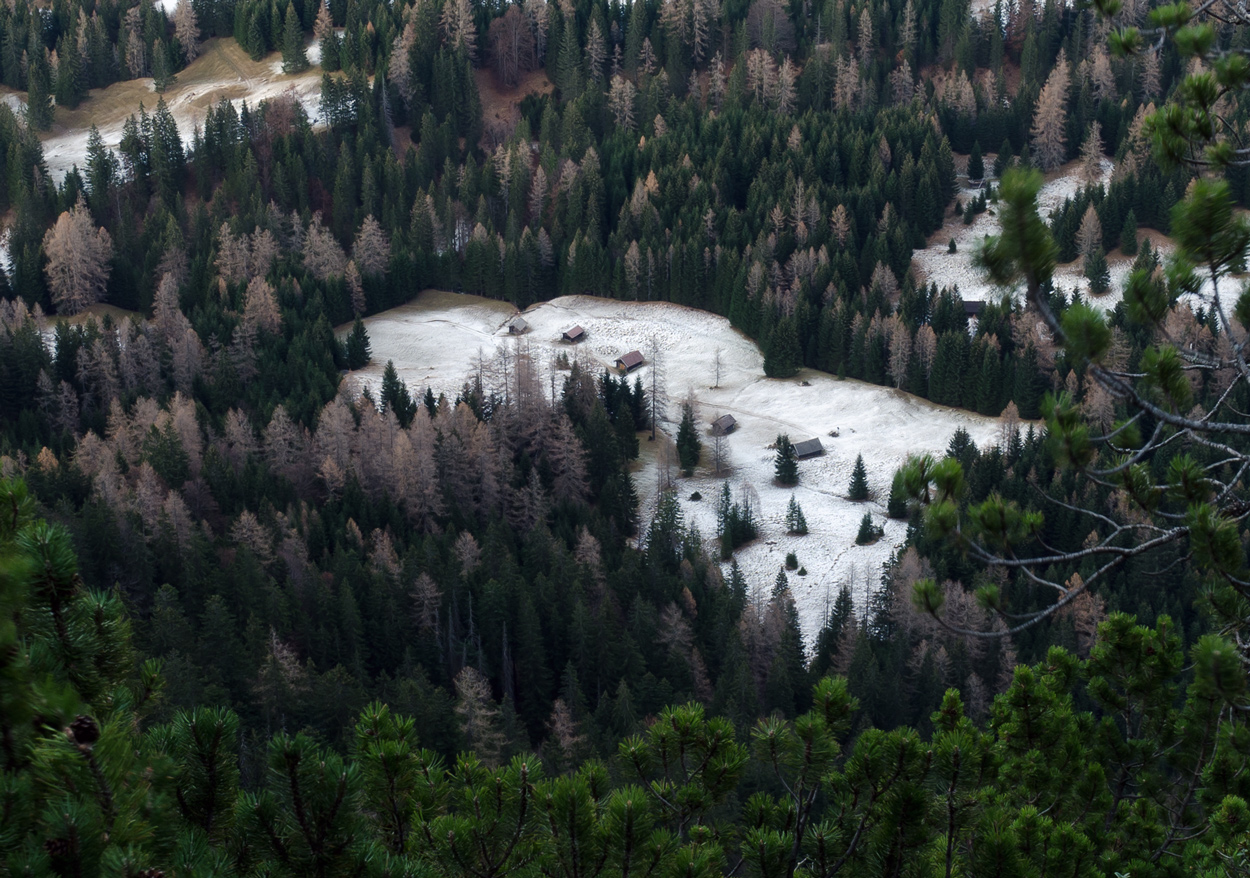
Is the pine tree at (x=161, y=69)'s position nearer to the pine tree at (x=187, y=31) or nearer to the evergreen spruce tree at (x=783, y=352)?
the pine tree at (x=187, y=31)

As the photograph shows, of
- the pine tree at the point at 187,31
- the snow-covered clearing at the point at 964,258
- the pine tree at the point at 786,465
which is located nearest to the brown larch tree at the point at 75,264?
the pine tree at the point at 187,31

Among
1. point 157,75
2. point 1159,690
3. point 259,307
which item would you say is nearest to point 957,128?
point 259,307

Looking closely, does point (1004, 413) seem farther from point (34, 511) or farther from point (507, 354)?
point (34, 511)

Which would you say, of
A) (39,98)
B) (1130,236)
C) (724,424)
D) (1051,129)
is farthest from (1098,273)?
(39,98)

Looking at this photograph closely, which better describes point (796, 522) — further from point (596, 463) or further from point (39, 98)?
point (39, 98)

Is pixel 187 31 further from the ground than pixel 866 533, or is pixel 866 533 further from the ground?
pixel 187 31

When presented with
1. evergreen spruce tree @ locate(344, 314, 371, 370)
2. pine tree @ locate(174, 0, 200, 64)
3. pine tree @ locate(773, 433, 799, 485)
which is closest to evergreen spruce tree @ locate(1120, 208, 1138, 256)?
pine tree @ locate(773, 433, 799, 485)
